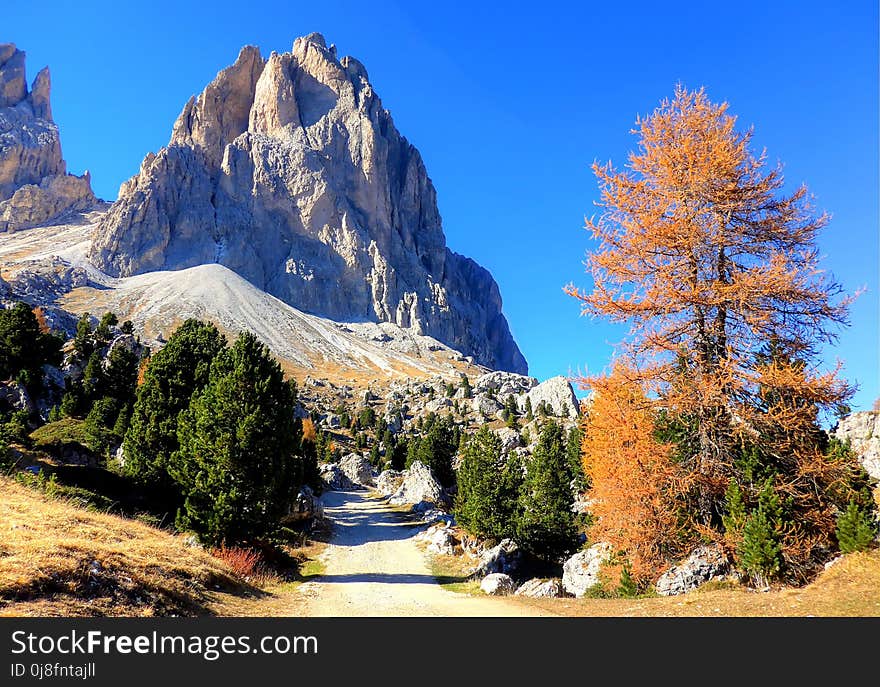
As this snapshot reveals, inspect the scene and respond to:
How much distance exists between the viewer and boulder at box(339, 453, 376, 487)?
62.6 m

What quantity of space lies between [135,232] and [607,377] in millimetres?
195137

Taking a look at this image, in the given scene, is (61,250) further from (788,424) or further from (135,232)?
(788,424)

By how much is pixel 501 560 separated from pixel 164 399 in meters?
20.1

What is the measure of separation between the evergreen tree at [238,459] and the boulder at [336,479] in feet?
126

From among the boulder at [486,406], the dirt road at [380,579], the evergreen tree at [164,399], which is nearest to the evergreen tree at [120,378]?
the evergreen tree at [164,399]

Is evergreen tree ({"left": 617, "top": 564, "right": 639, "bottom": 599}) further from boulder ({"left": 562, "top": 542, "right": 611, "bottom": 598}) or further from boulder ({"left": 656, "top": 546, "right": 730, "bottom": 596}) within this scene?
boulder ({"left": 562, "top": 542, "right": 611, "bottom": 598})

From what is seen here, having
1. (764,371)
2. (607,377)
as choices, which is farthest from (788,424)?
(607,377)

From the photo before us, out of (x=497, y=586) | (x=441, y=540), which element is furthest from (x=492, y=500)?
(x=497, y=586)

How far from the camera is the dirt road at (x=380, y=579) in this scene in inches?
444

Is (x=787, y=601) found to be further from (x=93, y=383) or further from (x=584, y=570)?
(x=93, y=383)

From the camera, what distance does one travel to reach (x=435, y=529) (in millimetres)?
30906

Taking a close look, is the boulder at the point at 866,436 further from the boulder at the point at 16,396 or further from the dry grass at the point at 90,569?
the boulder at the point at 16,396

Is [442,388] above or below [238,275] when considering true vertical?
below

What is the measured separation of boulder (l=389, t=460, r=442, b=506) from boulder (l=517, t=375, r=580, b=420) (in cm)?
3684
